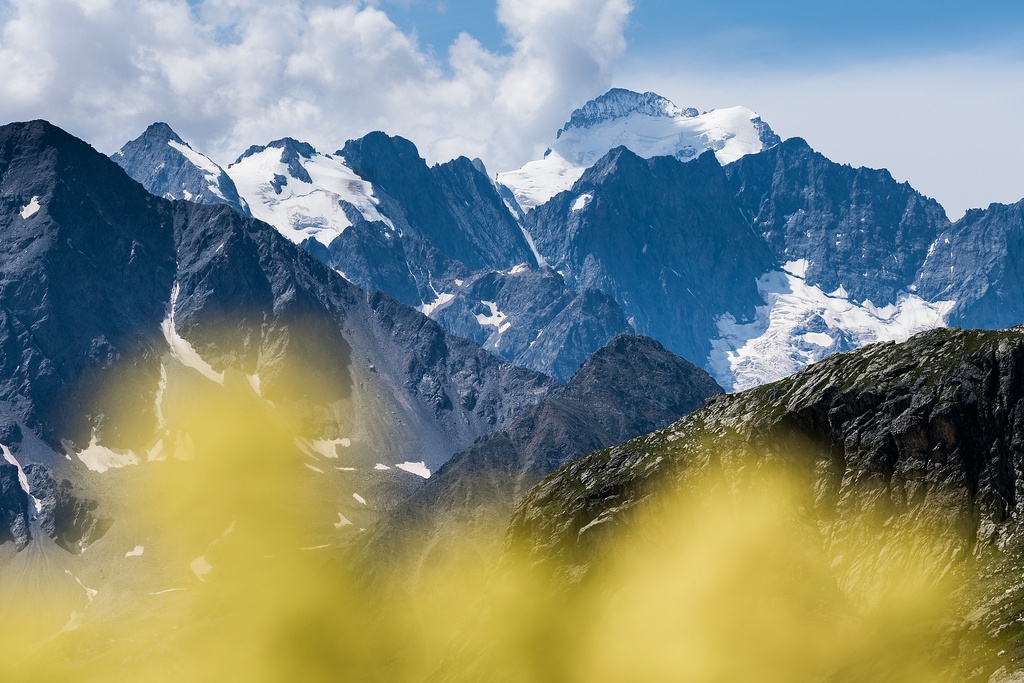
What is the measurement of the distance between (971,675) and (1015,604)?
18.6 m

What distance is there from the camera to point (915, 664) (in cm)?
19975

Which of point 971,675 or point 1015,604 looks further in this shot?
point 1015,604

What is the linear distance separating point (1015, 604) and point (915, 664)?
16.8 m

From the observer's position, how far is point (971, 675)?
186 metres

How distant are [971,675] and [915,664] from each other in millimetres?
14418

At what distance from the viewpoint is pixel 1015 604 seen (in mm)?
199250

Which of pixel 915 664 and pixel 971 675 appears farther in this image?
pixel 915 664
